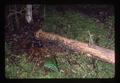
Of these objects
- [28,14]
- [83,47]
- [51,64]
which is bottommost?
[51,64]

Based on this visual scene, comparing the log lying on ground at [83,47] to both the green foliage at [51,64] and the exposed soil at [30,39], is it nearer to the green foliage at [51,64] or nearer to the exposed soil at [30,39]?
the exposed soil at [30,39]

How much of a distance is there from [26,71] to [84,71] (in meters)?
0.41

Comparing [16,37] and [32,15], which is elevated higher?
[32,15]

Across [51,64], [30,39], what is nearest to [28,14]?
[30,39]

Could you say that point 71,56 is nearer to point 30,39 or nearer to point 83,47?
point 83,47

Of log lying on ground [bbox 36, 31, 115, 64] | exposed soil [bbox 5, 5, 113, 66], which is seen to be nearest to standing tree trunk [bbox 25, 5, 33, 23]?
exposed soil [bbox 5, 5, 113, 66]

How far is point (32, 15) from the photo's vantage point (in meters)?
2.31

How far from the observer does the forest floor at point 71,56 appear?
2.30 meters

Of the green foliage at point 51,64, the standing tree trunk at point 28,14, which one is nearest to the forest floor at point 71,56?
the green foliage at point 51,64

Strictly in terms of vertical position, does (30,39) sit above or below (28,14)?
below

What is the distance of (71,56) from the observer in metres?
2.31

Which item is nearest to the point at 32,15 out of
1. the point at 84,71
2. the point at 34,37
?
the point at 34,37

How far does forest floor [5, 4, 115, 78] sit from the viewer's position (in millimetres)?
2301
